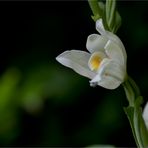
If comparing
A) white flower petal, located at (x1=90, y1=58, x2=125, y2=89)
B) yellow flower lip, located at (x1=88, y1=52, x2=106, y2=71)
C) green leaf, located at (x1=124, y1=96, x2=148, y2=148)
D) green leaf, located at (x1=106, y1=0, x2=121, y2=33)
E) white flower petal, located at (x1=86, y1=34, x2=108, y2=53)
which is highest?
green leaf, located at (x1=106, y1=0, x2=121, y2=33)

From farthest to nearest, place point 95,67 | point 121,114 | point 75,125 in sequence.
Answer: point 75,125 < point 121,114 < point 95,67

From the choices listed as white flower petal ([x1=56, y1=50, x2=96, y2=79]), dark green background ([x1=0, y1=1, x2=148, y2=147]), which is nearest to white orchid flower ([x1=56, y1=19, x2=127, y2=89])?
Answer: white flower petal ([x1=56, y1=50, x2=96, y2=79])

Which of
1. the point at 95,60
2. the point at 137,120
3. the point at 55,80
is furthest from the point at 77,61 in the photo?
the point at 55,80

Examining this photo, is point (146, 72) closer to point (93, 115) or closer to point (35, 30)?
point (93, 115)

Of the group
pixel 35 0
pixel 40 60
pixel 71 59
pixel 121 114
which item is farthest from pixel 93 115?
pixel 71 59

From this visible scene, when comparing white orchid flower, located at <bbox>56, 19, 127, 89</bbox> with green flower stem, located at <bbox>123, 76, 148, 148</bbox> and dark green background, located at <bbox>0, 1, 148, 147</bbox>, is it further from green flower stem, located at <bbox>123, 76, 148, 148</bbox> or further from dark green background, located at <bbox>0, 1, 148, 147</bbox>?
dark green background, located at <bbox>0, 1, 148, 147</bbox>

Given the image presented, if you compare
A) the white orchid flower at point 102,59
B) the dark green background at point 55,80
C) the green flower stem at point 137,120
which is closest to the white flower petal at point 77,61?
the white orchid flower at point 102,59
